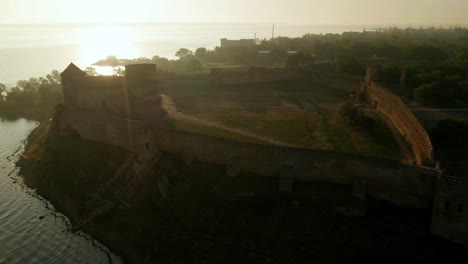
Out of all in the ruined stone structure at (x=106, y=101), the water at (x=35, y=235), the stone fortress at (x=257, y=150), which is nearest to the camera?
the stone fortress at (x=257, y=150)

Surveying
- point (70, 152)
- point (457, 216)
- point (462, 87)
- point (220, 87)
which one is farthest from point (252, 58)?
point (457, 216)

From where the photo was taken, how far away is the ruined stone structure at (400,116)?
2172 cm

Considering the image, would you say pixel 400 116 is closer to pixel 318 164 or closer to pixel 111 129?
pixel 318 164

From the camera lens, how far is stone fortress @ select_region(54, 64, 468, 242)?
19.2 m

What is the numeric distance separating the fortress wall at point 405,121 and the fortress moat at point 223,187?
0.15 meters

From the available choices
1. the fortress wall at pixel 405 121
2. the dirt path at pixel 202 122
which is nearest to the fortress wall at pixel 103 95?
the dirt path at pixel 202 122

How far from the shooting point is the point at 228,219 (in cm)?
2108

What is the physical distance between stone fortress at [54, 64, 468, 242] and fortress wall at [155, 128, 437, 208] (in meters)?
0.05

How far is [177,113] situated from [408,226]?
22.2 metres

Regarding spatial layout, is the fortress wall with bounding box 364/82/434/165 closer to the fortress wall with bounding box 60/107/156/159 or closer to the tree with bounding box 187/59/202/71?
the fortress wall with bounding box 60/107/156/159

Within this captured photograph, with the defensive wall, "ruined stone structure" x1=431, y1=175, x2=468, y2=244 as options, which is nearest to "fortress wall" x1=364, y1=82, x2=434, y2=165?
the defensive wall

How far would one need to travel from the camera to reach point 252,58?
260ft

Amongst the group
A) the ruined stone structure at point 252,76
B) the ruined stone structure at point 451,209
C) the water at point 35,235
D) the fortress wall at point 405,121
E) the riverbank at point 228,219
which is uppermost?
the ruined stone structure at point 252,76

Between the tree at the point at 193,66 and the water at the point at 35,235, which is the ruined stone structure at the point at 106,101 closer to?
the water at the point at 35,235
